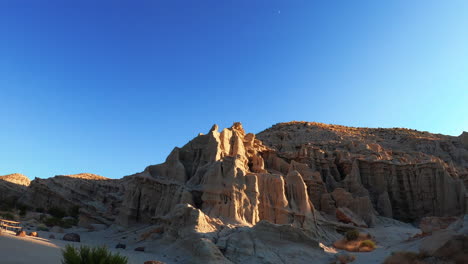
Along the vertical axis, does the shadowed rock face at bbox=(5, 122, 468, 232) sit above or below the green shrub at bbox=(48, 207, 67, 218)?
above

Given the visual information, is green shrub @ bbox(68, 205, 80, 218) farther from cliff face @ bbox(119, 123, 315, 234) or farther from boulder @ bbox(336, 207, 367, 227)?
boulder @ bbox(336, 207, 367, 227)

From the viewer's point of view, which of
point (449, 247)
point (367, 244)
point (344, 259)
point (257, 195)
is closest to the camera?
point (449, 247)

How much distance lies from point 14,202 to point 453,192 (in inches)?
2103

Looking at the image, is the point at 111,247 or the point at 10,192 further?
the point at 10,192

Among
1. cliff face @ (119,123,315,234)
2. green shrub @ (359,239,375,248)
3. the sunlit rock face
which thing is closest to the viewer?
green shrub @ (359,239,375,248)

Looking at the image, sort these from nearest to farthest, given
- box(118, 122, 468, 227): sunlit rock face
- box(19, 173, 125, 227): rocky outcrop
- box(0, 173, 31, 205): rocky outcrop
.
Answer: box(118, 122, 468, 227): sunlit rock face, box(19, 173, 125, 227): rocky outcrop, box(0, 173, 31, 205): rocky outcrop

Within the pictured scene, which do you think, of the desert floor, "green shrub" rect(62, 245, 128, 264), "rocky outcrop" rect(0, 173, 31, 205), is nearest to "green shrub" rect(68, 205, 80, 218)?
"rocky outcrop" rect(0, 173, 31, 205)

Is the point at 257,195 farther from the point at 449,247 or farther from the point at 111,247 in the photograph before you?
the point at 449,247

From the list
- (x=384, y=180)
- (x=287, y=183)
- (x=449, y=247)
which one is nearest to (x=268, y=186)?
(x=287, y=183)

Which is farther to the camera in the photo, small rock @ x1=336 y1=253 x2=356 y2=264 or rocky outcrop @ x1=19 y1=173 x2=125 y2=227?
rocky outcrop @ x1=19 y1=173 x2=125 y2=227

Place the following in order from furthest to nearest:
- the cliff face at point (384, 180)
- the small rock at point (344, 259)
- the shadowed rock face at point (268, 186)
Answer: the cliff face at point (384, 180) → the shadowed rock face at point (268, 186) → the small rock at point (344, 259)

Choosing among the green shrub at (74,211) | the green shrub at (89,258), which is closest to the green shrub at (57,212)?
the green shrub at (74,211)

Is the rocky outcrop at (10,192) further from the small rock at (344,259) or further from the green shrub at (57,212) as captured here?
the small rock at (344,259)

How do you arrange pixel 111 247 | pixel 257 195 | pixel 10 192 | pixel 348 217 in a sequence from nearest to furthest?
1. pixel 111 247
2. pixel 257 195
3. pixel 348 217
4. pixel 10 192
